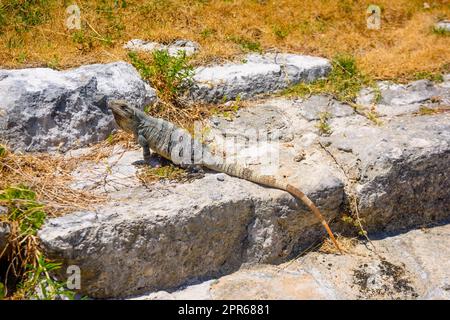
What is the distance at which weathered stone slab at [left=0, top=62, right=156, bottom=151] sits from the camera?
4.65 meters

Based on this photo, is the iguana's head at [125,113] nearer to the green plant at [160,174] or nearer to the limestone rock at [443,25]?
the green plant at [160,174]

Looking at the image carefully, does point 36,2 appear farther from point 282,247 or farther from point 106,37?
point 282,247

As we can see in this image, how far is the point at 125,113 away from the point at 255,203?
1.41m

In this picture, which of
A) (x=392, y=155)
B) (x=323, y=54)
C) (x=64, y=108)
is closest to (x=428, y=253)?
(x=392, y=155)

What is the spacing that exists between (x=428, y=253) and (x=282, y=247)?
52.6 inches

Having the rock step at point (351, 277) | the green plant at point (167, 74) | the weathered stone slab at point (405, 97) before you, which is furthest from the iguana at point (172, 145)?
the weathered stone slab at point (405, 97)

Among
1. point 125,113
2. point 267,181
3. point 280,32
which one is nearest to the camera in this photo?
point 267,181

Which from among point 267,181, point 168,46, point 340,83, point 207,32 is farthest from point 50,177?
point 340,83

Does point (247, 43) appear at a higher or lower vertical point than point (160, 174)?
higher

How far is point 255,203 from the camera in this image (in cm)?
427

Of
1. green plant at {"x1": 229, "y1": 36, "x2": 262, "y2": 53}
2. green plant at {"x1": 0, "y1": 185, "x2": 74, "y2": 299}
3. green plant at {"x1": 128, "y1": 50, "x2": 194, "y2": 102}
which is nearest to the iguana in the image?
green plant at {"x1": 128, "y1": 50, "x2": 194, "y2": 102}

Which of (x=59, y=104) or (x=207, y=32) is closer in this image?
(x=59, y=104)

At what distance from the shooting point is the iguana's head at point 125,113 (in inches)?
177

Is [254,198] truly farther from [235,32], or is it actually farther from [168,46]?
[235,32]
